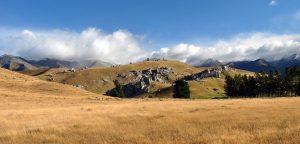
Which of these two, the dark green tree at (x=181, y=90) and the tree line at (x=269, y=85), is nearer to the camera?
the tree line at (x=269, y=85)

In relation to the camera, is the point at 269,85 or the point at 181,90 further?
the point at 269,85

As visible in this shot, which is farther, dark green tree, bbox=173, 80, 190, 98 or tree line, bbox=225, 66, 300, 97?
dark green tree, bbox=173, 80, 190, 98

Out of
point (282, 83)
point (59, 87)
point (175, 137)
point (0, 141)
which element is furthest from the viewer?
point (282, 83)

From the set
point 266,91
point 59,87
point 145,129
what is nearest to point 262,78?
point 266,91

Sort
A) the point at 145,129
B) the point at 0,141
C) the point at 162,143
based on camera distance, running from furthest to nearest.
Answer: the point at 145,129 < the point at 0,141 < the point at 162,143

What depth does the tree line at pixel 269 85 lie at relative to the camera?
497 feet

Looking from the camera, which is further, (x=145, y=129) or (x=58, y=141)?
(x=145, y=129)

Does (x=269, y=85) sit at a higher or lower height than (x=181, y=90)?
higher

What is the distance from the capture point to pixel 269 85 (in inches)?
→ 6181

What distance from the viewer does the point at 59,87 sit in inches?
4697

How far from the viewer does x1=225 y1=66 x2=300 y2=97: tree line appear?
497 feet

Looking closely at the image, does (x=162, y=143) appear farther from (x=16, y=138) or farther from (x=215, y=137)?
(x=16, y=138)

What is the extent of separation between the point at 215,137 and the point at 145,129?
727 centimetres

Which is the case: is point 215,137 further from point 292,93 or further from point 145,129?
point 292,93
